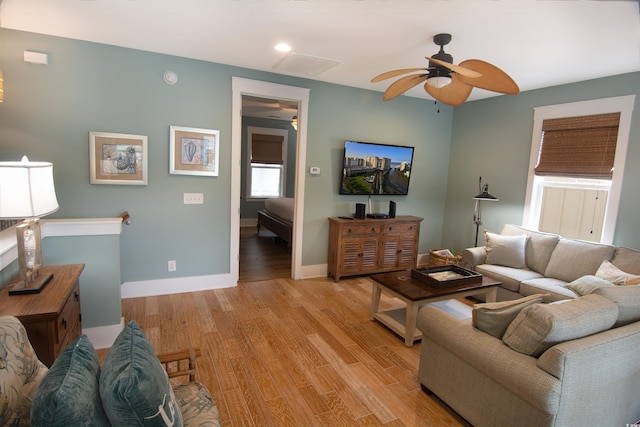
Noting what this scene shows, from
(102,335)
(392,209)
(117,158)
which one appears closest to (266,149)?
(392,209)

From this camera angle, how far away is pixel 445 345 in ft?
7.24

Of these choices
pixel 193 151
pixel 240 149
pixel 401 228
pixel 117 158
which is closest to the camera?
pixel 117 158

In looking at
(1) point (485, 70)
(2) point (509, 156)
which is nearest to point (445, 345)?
(1) point (485, 70)

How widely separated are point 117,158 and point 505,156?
4.77m

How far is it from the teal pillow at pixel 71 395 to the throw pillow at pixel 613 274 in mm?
3624

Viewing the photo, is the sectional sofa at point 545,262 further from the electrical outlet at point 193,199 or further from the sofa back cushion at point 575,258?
the electrical outlet at point 193,199

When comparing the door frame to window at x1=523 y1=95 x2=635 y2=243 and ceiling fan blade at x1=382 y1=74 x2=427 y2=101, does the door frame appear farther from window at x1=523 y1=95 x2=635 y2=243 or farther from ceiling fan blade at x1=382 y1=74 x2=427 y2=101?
window at x1=523 y1=95 x2=635 y2=243

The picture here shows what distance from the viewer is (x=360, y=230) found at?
184 inches

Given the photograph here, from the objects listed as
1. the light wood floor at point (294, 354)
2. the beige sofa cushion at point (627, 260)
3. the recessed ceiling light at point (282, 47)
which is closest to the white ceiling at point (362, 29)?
the recessed ceiling light at point (282, 47)

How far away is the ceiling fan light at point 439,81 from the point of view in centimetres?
265

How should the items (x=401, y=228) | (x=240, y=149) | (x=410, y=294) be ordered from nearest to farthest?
(x=410, y=294) < (x=240, y=149) < (x=401, y=228)

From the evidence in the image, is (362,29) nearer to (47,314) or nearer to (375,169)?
(375,169)

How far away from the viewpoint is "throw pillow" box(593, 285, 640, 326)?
1987 millimetres

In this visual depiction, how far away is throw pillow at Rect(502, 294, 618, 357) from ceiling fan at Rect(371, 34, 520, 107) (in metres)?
1.45
